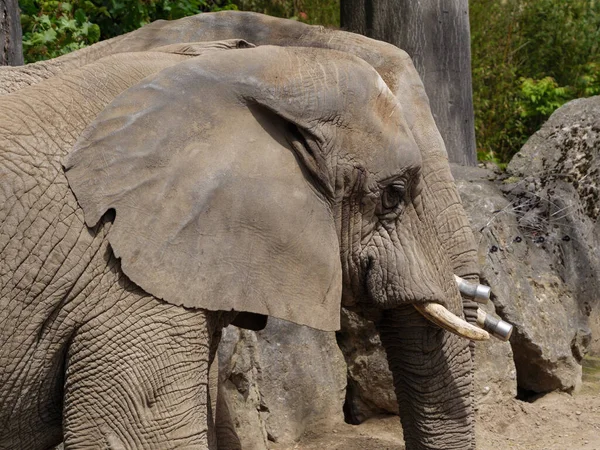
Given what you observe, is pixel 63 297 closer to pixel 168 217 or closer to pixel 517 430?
pixel 168 217

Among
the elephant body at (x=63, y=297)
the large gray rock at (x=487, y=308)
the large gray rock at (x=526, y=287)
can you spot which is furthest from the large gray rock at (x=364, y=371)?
the elephant body at (x=63, y=297)

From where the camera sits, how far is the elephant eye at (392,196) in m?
4.03

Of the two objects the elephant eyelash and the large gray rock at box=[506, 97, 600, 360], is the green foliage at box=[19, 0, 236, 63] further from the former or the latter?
the elephant eyelash

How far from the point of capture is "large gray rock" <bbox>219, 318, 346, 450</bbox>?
19.2 ft

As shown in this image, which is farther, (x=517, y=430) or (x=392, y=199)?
(x=517, y=430)

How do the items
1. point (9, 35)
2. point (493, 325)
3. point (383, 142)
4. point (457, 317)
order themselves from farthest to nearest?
1. point (9, 35)
2. point (493, 325)
3. point (457, 317)
4. point (383, 142)

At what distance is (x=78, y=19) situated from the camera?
7.52m

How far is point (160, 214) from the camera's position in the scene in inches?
145

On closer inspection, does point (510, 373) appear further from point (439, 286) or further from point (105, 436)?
point (105, 436)

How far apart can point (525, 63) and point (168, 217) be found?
7.88 m

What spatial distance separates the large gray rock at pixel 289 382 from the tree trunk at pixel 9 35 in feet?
5.71

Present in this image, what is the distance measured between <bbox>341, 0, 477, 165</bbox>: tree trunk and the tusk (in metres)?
3.06

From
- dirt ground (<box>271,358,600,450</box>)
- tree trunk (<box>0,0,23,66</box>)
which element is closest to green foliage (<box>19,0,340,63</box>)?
tree trunk (<box>0,0,23,66</box>)

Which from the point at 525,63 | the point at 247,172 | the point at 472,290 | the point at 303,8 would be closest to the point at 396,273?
the point at 472,290
